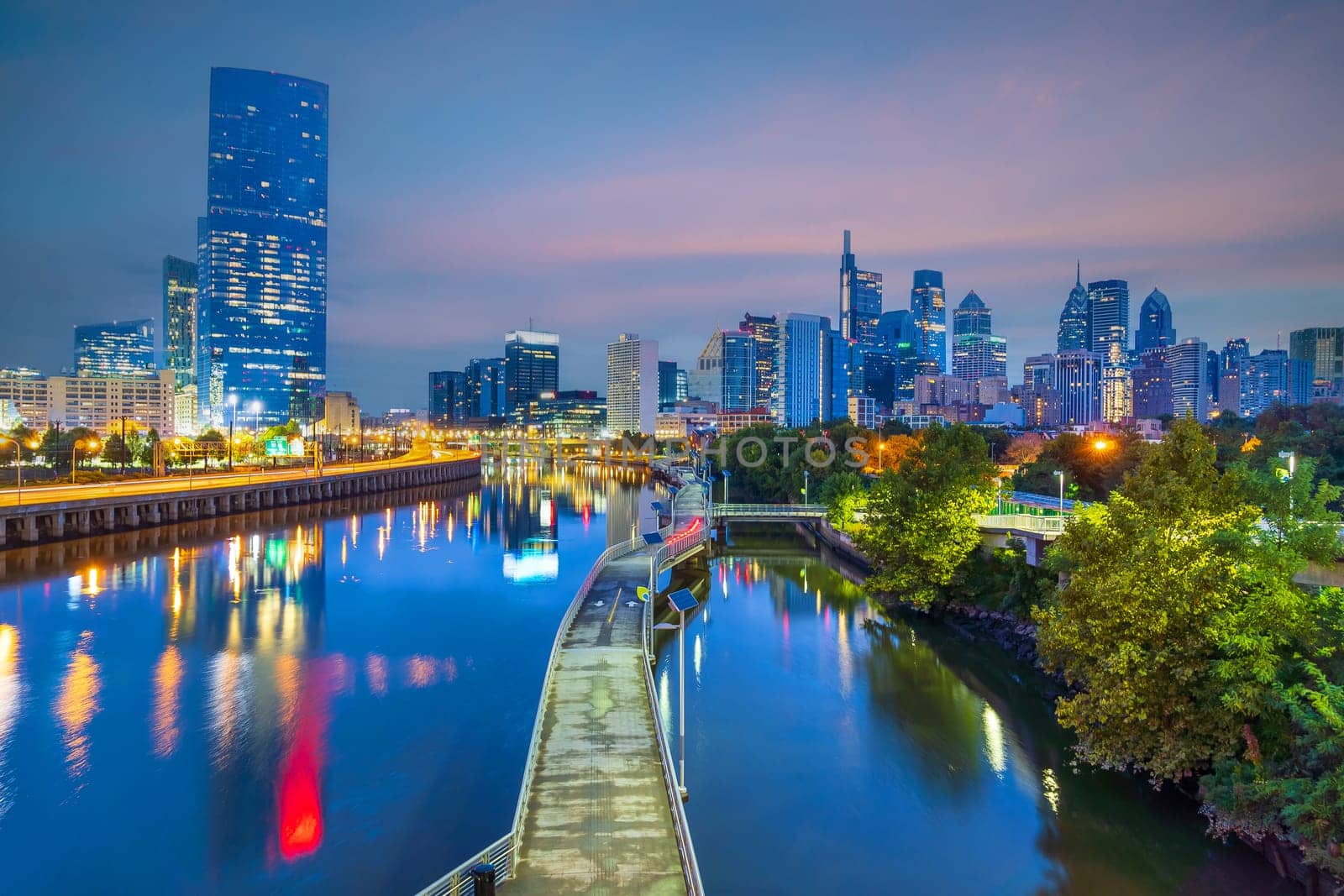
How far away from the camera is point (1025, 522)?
1603 inches

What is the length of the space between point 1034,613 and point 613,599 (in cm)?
1863

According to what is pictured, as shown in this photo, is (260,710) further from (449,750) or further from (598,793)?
(598,793)

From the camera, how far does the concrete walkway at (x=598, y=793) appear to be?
1484 centimetres

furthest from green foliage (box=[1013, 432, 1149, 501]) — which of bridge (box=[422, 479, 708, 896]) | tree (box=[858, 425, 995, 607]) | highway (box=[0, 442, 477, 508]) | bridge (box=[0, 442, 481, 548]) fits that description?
highway (box=[0, 442, 477, 508])

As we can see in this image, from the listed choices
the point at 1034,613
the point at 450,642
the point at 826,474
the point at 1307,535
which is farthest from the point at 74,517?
the point at 1307,535

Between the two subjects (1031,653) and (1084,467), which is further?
(1084,467)

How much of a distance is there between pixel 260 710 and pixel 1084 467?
197 feet

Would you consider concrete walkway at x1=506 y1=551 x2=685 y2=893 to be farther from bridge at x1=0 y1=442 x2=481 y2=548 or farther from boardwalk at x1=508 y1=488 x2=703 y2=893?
bridge at x1=0 y1=442 x2=481 y2=548

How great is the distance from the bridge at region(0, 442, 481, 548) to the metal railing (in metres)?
68.8

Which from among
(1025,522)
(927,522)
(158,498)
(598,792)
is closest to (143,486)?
(158,498)

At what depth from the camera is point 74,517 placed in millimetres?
65688

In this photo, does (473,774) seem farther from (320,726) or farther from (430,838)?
(320,726)

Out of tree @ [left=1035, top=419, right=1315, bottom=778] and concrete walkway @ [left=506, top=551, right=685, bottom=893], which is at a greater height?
tree @ [left=1035, top=419, right=1315, bottom=778]

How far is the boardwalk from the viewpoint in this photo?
1486cm
